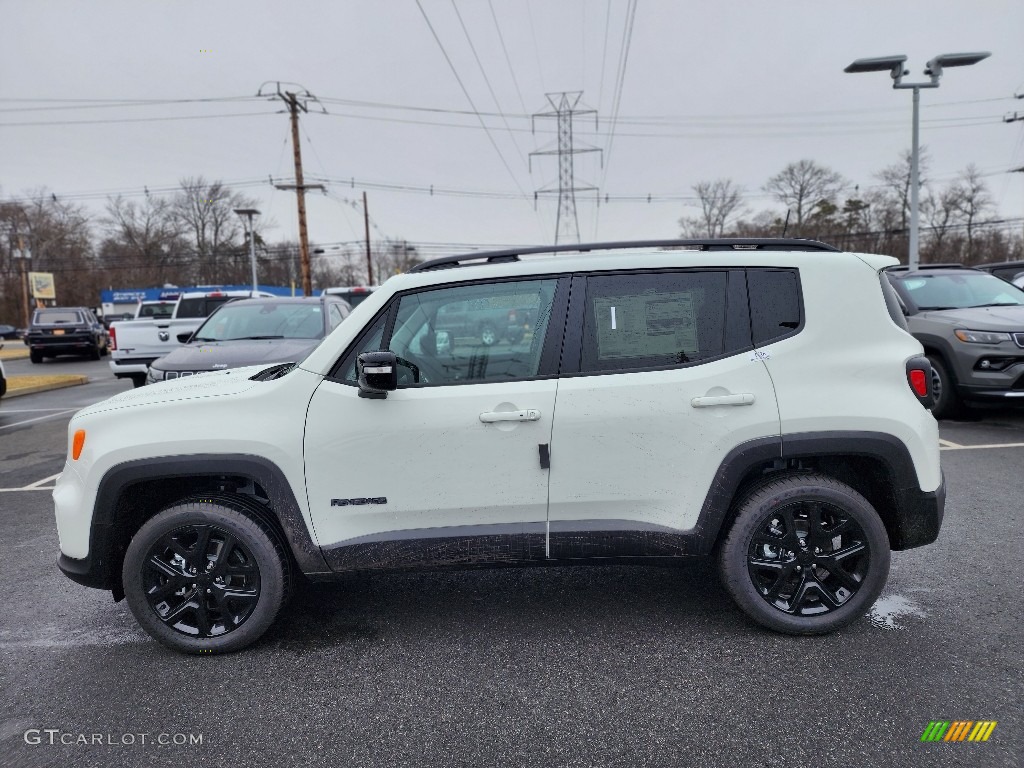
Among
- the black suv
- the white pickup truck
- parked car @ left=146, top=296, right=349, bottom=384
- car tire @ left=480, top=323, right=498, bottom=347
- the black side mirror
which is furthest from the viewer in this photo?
the black suv

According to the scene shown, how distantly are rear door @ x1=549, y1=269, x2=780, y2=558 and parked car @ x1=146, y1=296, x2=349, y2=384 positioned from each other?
4.93 m

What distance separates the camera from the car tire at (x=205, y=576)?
3.10 m

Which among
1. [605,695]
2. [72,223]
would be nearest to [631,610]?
[605,695]

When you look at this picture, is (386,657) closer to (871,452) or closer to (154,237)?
(871,452)

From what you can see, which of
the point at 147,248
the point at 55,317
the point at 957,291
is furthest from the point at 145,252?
the point at 957,291

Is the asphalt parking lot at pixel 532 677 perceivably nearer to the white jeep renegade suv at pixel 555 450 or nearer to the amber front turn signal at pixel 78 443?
the white jeep renegade suv at pixel 555 450

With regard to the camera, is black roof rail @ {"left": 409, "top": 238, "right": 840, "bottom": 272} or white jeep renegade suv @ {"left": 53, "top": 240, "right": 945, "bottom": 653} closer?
white jeep renegade suv @ {"left": 53, "top": 240, "right": 945, "bottom": 653}

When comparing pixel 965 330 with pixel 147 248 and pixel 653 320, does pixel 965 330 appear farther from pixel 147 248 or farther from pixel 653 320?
pixel 147 248

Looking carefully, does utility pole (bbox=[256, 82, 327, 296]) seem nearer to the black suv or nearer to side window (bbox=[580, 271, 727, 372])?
the black suv

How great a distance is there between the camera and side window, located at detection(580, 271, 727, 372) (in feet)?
10.3

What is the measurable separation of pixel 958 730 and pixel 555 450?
1.82 m

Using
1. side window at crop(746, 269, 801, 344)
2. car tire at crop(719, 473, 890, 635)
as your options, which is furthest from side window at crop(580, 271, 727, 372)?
car tire at crop(719, 473, 890, 635)

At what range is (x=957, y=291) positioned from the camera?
8.92 meters

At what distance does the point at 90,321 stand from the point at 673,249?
92.6 feet
